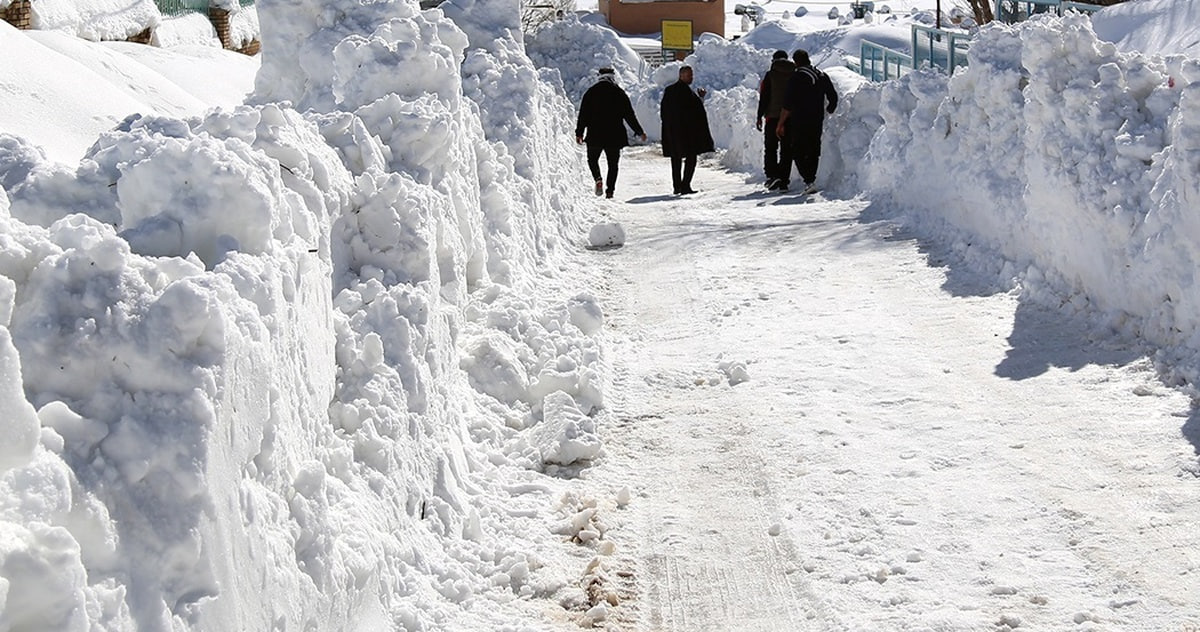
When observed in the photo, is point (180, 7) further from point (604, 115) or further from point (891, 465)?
point (891, 465)

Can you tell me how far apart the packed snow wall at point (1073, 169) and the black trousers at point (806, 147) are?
2.01m

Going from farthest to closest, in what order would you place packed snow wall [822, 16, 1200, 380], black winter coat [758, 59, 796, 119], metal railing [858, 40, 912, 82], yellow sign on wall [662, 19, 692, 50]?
yellow sign on wall [662, 19, 692, 50], metal railing [858, 40, 912, 82], black winter coat [758, 59, 796, 119], packed snow wall [822, 16, 1200, 380]

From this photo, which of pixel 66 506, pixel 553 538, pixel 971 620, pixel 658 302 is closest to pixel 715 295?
pixel 658 302

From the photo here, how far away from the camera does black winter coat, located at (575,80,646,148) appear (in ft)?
50.3

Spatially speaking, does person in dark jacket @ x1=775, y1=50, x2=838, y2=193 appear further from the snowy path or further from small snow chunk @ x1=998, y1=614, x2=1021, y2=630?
small snow chunk @ x1=998, y1=614, x2=1021, y2=630

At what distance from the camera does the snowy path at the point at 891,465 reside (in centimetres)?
479

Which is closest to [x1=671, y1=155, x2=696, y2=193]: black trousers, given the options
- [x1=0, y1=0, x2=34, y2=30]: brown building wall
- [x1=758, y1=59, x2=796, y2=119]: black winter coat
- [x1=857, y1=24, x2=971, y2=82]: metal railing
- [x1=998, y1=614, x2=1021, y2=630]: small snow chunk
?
[x1=758, y1=59, x2=796, y2=119]: black winter coat

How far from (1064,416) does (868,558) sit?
1891 millimetres

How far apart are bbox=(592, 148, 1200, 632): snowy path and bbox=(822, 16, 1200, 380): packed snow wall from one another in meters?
0.39

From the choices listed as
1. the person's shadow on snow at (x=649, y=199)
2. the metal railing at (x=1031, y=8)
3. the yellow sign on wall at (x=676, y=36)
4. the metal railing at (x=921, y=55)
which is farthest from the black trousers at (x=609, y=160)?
the yellow sign on wall at (x=676, y=36)

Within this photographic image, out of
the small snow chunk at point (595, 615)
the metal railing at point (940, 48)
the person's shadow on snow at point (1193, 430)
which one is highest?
the metal railing at point (940, 48)

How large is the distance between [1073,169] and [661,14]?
125 feet

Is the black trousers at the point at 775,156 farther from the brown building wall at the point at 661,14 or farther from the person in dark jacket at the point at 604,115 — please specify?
the brown building wall at the point at 661,14

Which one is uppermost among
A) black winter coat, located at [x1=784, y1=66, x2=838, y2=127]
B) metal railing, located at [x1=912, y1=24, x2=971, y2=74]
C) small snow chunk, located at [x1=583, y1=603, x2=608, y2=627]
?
metal railing, located at [x1=912, y1=24, x2=971, y2=74]
